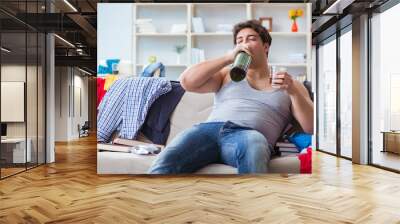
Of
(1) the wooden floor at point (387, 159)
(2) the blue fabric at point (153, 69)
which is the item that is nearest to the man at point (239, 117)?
(2) the blue fabric at point (153, 69)

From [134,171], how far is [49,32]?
11.0ft

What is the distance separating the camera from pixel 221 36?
Result: 209 inches

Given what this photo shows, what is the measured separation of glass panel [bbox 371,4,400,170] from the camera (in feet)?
20.8

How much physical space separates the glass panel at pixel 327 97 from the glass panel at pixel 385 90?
6.30 feet

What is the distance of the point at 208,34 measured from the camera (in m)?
5.34

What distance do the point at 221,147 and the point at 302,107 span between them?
43.7 inches

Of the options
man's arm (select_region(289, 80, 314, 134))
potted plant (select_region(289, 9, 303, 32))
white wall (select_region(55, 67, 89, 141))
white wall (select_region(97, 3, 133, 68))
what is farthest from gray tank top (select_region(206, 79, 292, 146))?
white wall (select_region(55, 67, 89, 141))

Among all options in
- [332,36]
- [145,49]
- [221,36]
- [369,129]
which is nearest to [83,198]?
[145,49]

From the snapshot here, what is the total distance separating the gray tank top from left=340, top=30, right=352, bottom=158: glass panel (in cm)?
341

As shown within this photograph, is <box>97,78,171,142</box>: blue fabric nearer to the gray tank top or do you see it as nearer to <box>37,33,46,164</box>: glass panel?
the gray tank top

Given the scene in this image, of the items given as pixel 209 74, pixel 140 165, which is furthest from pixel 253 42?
pixel 140 165

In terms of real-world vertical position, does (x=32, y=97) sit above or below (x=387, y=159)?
above

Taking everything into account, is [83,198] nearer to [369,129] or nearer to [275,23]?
[275,23]

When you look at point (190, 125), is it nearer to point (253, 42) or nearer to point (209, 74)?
point (209, 74)
